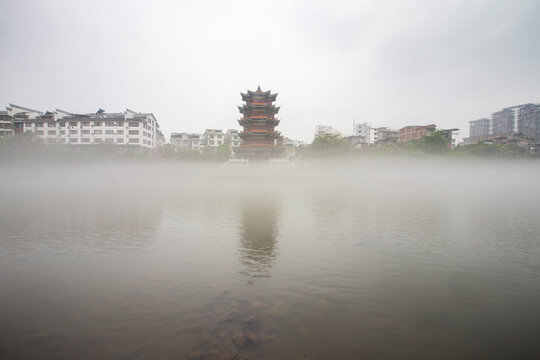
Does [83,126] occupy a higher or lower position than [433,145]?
higher

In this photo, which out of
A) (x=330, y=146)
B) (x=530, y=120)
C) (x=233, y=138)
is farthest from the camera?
(x=530, y=120)

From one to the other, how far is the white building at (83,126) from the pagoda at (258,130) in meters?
32.2

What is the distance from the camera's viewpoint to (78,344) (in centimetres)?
432

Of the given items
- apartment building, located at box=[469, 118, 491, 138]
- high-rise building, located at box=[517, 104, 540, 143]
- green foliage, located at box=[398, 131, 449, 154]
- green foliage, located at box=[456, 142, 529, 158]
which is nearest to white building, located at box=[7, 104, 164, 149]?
green foliage, located at box=[398, 131, 449, 154]

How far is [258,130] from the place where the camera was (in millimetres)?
45000

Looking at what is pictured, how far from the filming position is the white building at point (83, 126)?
6350 cm

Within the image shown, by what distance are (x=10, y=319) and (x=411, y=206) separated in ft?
63.0

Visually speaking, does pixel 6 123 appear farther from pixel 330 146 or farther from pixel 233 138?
pixel 330 146

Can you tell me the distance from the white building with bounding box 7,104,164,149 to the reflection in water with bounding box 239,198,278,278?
57750mm

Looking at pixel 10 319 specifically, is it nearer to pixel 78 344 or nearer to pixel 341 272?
pixel 78 344

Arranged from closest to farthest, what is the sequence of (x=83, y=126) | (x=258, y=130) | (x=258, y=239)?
(x=258, y=239)
(x=258, y=130)
(x=83, y=126)

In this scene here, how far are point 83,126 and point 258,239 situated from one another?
70.3 metres

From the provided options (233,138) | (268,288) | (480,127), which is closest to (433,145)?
(233,138)

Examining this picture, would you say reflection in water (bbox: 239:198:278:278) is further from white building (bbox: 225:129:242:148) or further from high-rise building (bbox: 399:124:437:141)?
white building (bbox: 225:129:242:148)
